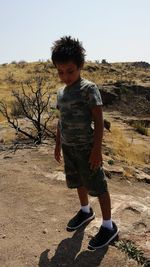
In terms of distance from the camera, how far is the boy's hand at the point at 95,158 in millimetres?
3290

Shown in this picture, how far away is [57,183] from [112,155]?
241cm

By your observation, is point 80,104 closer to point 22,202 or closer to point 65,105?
point 65,105

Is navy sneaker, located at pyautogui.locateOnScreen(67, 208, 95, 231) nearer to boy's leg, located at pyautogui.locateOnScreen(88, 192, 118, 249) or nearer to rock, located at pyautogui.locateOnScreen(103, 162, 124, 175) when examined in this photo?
boy's leg, located at pyautogui.locateOnScreen(88, 192, 118, 249)

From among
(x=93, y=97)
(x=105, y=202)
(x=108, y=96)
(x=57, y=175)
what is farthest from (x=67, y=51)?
(x=108, y=96)

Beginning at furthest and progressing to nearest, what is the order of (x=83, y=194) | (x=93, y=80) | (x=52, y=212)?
(x=93, y=80)
(x=52, y=212)
(x=83, y=194)

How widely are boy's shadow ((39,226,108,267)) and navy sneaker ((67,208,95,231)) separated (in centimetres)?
21

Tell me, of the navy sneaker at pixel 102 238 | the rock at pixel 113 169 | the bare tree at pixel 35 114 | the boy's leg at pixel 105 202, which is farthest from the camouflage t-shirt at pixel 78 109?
the bare tree at pixel 35 114

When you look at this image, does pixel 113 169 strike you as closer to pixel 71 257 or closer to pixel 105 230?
pixel 105 230

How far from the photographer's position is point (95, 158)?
3.31 metres

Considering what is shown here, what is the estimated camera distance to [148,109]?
47.3 feet

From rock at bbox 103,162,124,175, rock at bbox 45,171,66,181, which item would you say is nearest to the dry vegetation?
rock at bbox 103,162,124,175

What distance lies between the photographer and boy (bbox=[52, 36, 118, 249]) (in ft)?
10.8

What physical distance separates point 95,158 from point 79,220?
87 centimetres

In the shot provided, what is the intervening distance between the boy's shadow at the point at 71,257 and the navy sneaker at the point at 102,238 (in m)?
0.04
